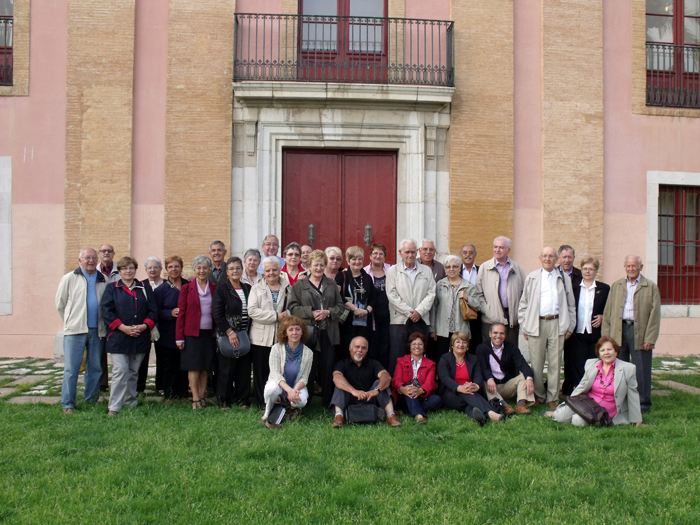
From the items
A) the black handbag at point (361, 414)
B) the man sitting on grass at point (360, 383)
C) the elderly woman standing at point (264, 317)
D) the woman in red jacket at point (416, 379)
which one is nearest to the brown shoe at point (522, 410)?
the woman in red jacket at point (416, 379)

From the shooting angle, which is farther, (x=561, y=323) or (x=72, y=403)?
(x=561, y=323)

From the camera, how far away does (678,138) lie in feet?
36.5

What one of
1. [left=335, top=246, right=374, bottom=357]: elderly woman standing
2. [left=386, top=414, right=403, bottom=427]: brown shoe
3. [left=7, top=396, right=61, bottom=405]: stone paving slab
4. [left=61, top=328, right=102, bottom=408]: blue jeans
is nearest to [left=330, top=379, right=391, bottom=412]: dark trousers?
[left=386, top=414, right=403, bottom=427]: brown shoe

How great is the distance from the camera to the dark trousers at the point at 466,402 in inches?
231

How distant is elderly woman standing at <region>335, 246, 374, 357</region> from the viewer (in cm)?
645

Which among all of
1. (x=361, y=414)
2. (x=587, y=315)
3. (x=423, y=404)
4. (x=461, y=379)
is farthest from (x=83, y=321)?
(x=587, y=315)

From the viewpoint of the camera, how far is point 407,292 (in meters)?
6.50

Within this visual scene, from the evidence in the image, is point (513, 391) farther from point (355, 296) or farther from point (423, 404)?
point (355, 296)

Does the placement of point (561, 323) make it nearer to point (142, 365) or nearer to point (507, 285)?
point (507, 285)

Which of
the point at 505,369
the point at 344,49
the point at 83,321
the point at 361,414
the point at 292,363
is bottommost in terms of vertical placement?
the point at 361,414

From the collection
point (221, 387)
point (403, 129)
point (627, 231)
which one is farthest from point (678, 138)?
point (221, 387)

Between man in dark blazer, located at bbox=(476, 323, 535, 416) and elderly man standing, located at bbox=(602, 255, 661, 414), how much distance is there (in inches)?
42.0

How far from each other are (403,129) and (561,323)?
501 cm

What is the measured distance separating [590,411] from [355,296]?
8.23 ft
